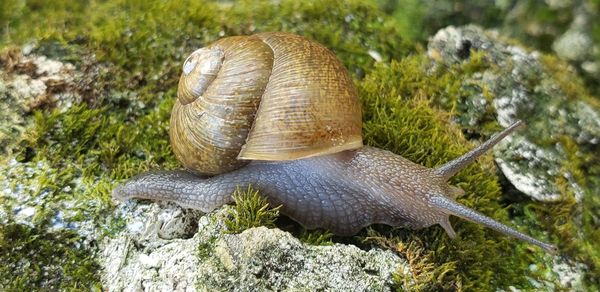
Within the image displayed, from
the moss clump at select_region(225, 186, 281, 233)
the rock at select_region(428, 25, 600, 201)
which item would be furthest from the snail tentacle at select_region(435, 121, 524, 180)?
the moss clump at select_region(225, 186, 281, 233)

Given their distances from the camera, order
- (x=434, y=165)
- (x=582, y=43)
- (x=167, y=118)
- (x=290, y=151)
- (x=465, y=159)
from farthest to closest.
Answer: (x=582, y=43) < (x=167, y=118) < (x=434, y=165) < (x=465, y=159) < (x=290, y=151)

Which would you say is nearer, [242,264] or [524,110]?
[242,264]

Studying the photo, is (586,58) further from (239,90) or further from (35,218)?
(35,218)

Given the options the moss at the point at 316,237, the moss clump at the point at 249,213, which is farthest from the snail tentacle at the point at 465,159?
the moss clump at the point at 249,213

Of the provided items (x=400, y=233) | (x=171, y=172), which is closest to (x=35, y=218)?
(x=171, y=172)


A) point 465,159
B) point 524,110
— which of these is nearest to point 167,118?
point 465,159

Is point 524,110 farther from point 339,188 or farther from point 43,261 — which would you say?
point 43,261

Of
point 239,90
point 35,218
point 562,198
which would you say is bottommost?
point 562,198
